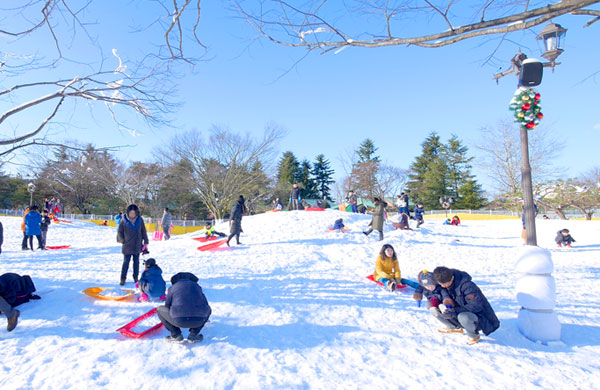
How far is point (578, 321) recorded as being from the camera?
Answer: 481 centimetres

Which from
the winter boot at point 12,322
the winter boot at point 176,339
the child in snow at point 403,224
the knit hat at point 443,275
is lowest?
the winter boot at point 176,339

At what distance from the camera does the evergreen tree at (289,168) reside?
4969 centimetres

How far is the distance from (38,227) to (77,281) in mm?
6678

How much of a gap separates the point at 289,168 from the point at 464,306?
46802 millimetres

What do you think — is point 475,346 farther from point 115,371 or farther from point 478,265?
point 478,265

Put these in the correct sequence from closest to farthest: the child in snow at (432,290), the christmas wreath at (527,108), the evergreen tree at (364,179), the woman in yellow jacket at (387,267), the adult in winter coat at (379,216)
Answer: the child in snow at (432,290) → the christmas wreath at (527,108) → the woman in yellow jacket at (387,267) → the adult in winter coat at (379,216) → the evergreen tree at (364,179)

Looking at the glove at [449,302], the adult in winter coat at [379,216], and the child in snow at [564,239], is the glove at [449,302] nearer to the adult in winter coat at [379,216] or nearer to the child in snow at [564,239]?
the adult in winter coat at [379,216]

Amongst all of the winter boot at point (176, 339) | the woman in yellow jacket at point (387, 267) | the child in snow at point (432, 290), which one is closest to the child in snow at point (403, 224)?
the woman in yellow jacket at point (387, 267)

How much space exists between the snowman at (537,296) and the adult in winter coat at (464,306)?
0.55 meters

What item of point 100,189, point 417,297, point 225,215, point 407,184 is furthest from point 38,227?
point 407,184

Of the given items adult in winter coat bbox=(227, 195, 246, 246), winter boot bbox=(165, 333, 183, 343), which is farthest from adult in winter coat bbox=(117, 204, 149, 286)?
adult in winter coat bbox=(227, 195, 246, 246)

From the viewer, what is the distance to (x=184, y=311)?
3.64 meters

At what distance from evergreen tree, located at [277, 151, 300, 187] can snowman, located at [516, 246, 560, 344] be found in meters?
45.2

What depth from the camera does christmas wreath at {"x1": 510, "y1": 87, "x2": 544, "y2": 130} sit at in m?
4.98
